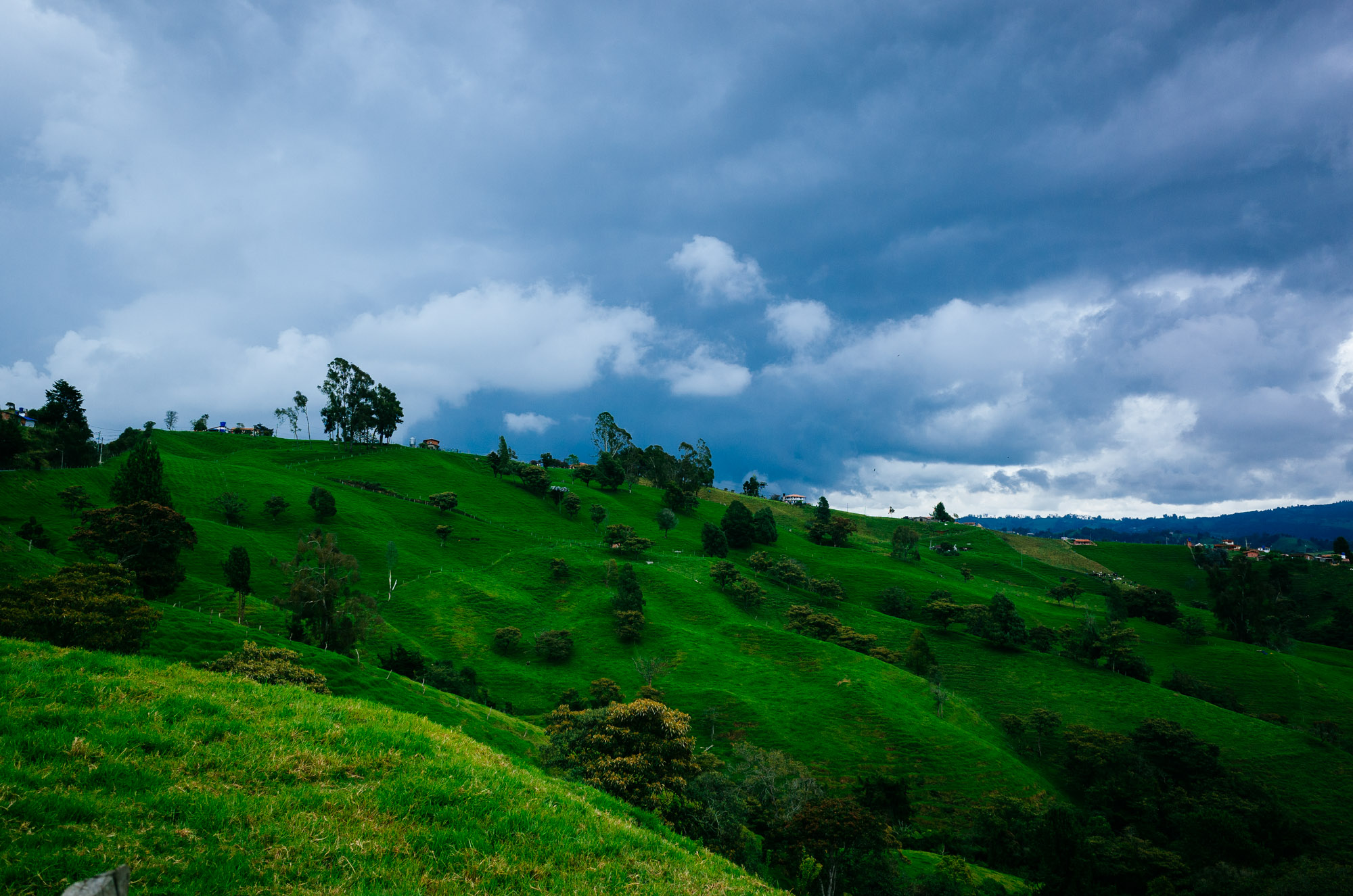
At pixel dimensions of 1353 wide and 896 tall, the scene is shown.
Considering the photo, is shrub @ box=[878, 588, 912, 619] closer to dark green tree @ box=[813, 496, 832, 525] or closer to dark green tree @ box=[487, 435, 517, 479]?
dark green tree @ box=[813, 496, 832, 525]

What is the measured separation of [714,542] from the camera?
134375 mm

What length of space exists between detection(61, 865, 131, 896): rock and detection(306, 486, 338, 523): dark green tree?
11716 centimetres

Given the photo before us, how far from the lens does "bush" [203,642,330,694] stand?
2541 centimetres

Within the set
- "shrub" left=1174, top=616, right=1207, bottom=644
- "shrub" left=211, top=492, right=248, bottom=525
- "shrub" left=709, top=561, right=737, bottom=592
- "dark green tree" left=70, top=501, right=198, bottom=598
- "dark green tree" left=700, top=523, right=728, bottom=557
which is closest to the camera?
"dark green tree" left=70, top=501, right=198, bottom=598

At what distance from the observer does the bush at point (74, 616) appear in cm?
2422

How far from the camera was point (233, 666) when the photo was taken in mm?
26625

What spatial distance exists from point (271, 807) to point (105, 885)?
21.5 feet

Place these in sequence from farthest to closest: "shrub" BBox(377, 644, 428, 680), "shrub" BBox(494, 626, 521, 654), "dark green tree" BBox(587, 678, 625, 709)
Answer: "shrub" BBox(494, 626, 521, 654)
"dark green tree" BBox(587, 678, 625, 709)
"shrub" BBox(377, 644, 428, 680)

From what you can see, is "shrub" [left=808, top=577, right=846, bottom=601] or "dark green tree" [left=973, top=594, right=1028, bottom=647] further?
"shrub" [left=808, top=577, right=846, bottom=601]

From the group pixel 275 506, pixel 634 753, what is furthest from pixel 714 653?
pixel 275 506

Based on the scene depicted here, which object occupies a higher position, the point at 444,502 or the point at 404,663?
the point at 444,502

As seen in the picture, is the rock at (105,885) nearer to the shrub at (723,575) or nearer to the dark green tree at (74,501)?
the shrub at (723,575)

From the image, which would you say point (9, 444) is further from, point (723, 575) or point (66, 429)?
point (723, 575)

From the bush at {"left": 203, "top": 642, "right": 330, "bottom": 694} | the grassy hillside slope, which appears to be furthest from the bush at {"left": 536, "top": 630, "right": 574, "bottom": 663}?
the grassy hillside slope
